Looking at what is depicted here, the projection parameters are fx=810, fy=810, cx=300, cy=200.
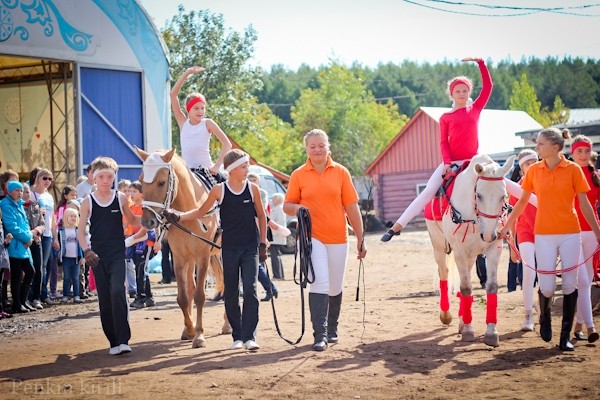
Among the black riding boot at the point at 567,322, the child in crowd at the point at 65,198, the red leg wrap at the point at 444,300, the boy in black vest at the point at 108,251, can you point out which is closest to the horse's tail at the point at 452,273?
the red leg wrap at the point at 444,300

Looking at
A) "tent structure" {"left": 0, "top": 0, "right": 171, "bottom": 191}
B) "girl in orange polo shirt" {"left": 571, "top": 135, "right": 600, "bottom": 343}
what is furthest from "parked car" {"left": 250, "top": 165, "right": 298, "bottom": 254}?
"girl in orange polo shirt" {"left": 571, "top": 135, "right": 600, "bottom": 343}

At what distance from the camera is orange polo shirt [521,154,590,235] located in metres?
8.18

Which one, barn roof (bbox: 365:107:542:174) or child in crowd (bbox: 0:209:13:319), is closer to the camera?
child in crowd (bbox: 0:209:13:319)

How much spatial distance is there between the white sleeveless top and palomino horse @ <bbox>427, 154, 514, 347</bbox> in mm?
3199

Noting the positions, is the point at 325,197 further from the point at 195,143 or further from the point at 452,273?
the point at 452,273

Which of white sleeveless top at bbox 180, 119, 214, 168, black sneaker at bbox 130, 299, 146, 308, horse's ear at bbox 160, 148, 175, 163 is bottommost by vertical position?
black sneaker at bbox 130, 299, 146, 308

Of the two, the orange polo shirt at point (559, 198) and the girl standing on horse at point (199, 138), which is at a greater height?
the girl standing on horse at point (199, 138)

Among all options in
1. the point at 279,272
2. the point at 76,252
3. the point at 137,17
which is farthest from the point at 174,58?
the point at 76,252

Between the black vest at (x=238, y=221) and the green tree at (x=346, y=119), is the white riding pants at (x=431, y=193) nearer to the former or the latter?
the black vest at (x=238, y=221)

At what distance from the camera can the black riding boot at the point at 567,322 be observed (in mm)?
8031

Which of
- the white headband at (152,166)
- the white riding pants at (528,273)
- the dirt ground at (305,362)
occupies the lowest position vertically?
the dirt ground at (305,362)

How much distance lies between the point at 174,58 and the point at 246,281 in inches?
1435

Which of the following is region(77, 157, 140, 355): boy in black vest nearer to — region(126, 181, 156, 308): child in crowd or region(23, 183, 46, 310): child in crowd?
region(126, 181, 156, 308): child in crowd

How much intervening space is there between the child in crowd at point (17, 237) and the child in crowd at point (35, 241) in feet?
1.49
